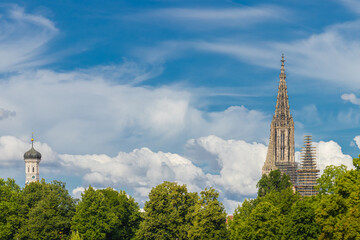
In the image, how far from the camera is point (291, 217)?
80875 millimetres

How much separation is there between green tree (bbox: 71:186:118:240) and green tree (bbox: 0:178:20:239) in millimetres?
12320

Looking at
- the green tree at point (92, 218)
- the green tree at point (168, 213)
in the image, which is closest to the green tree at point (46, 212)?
the green tree at point (92, 218)

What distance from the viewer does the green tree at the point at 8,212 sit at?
11006cm

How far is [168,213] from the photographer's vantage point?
10550 cm

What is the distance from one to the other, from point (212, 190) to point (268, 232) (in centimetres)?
1643

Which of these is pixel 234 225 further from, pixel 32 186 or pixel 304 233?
pixel 32 186

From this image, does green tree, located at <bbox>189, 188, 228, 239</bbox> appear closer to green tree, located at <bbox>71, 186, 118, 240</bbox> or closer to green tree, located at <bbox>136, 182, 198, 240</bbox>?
green tree, located at <bbox>136, 182, 198, 240</bbox>

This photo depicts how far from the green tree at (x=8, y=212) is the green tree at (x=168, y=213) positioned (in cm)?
2413

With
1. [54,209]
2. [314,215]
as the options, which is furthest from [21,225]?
[314,215]

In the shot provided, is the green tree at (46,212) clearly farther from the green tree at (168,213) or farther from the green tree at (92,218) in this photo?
the green tree at (168,213)

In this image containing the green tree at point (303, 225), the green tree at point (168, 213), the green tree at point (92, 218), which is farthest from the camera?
the green tree at point (92, 218)

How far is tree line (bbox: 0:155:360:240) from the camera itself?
79.2m

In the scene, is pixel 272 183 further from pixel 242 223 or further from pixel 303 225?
pixel 303 225

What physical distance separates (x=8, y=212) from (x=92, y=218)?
57.3 feet
